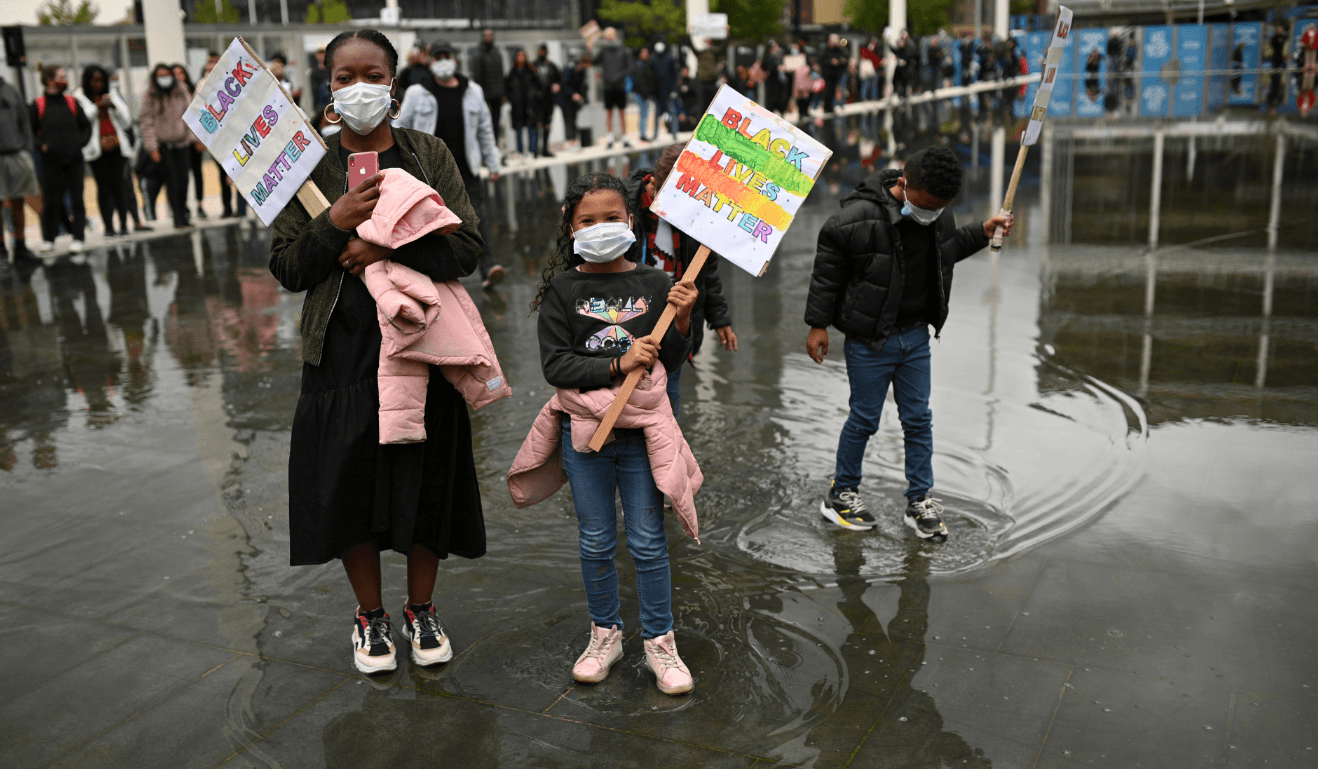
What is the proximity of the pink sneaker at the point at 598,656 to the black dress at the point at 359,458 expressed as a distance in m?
0.60

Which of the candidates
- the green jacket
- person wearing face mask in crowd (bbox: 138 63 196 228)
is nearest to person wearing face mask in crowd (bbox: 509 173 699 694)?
the green jacket

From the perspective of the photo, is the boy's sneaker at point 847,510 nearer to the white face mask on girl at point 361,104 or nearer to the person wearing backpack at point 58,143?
the white face mask on girl at point 361,104

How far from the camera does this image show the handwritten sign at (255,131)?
360 centimetres

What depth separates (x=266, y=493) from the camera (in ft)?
18.4

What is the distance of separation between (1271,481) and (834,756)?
3122 millimetres

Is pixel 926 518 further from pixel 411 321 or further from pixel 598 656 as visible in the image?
pixel 411 321

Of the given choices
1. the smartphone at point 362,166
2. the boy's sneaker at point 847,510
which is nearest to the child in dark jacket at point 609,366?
the smartphone at point 362,166

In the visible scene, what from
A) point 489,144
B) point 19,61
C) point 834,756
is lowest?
point 834,756

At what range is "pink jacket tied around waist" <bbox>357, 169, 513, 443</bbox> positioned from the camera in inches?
137

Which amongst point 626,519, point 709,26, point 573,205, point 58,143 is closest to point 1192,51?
point 709,26

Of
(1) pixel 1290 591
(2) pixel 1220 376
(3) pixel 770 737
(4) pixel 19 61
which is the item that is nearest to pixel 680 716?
(3) pixel 770 737

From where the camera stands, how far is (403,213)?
347 cm

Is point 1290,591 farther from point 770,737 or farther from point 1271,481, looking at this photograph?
point 770,737

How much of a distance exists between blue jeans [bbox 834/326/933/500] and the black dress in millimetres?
1890
